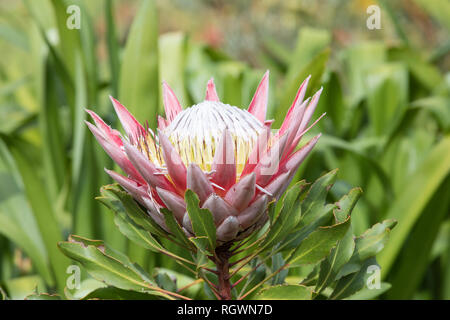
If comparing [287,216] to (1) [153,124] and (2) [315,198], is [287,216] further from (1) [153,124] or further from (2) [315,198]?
(1) [153,124]

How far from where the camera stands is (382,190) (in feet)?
3.28

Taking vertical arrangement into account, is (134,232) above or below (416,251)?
above

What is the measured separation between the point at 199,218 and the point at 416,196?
0.57 metres

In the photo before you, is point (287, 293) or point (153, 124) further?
point (153, 124)

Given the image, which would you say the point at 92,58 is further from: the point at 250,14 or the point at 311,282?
the point at 250,14

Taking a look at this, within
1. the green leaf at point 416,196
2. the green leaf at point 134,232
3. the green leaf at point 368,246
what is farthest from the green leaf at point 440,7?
the green leaf at point 134,232

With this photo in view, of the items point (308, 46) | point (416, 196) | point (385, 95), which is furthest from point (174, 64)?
point (416, 196)

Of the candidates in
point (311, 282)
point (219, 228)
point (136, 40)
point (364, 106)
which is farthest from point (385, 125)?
point (219, 228)

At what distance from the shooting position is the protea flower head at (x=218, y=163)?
337 mm

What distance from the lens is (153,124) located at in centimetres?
59

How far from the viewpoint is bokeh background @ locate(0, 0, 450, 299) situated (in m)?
0.78

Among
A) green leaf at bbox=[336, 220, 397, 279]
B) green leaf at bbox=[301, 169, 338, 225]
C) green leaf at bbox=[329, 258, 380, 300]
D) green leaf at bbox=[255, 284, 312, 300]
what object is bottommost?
green leaf at bbox=[329, 258, 380, 300]

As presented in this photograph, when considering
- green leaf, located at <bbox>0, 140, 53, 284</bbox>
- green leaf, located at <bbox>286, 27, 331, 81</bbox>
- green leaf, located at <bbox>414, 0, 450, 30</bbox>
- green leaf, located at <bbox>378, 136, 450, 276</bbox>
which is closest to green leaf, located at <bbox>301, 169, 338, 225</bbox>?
green leaf, located at <bbox>378, 136, 450, 276</bbox>

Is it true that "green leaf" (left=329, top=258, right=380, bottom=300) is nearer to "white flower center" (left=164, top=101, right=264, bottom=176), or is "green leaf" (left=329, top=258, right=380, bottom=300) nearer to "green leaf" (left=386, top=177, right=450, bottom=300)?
"white flower center" (left=164, top=101, right=264, bottom=176)
